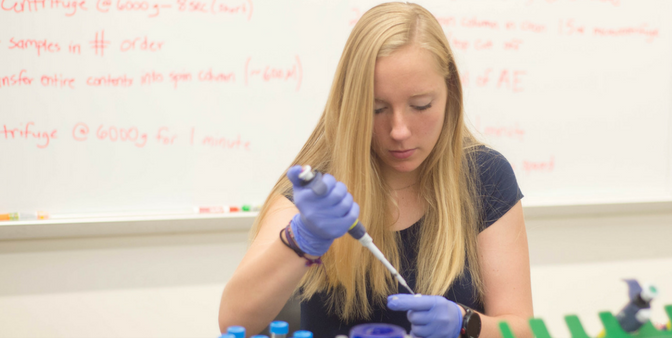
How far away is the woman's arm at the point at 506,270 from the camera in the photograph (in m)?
1.03

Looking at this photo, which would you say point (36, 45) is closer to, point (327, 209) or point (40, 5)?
point (40, 5)

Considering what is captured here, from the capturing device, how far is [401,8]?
3.15ft

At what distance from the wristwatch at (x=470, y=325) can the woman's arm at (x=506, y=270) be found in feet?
0.49

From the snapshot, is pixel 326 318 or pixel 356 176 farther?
Answer: pixel 326 318

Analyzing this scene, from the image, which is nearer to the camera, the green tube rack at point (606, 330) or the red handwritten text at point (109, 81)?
the green tube rack at point (606, 330)

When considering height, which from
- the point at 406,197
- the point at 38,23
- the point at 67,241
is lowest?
the point at 67,241

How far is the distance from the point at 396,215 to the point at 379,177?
0.09 meters

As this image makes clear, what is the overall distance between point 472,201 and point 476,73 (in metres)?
0.74

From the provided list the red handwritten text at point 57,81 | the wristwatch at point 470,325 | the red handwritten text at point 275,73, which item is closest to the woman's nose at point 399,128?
the wristwatch at point 470,325

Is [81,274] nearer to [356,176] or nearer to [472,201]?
[356,176]

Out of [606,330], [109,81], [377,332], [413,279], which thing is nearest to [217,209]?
[109,81]

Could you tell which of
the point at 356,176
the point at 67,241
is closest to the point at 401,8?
the point at 356,176

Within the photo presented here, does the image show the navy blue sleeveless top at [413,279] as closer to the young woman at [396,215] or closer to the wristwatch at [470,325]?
the young woman at [396,215]

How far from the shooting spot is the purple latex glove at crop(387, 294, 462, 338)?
0.76m
